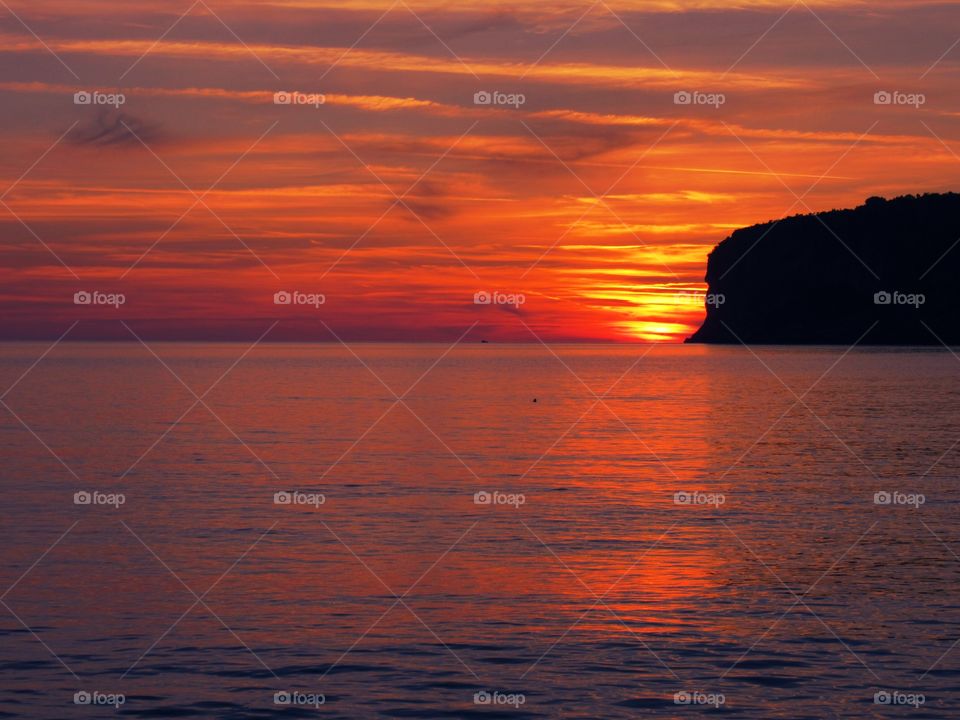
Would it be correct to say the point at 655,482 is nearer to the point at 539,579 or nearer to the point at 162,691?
the point at 539,579

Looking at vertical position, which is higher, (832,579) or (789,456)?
(789,456)

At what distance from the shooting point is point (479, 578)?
22703mm

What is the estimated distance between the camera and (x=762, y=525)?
2930 cm

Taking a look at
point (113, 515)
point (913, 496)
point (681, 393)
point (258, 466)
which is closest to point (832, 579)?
point (913, 496)

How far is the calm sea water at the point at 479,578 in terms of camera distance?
1602 cm

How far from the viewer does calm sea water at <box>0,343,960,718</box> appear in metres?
16.0

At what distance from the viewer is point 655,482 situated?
3753 cm

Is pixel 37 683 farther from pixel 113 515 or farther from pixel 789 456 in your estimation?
pixel 789 456

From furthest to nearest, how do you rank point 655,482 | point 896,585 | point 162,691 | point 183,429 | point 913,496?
point 183,429 → point 655,482 → point 913,496 → point 896,585 → point 162,691

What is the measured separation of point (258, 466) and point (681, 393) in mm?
66536

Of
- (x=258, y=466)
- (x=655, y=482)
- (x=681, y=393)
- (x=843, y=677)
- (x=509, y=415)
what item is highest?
(x=681, y=393)

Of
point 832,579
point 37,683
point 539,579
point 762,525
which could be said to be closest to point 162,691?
point 37,683

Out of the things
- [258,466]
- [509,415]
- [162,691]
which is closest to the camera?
[162,691]

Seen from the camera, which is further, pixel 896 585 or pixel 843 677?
pixel 896 585
